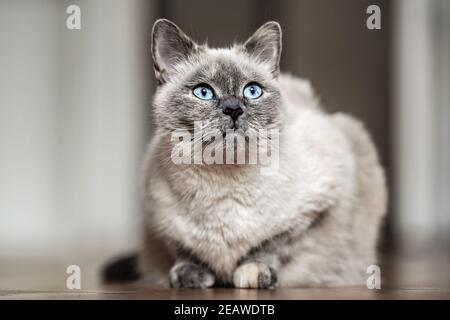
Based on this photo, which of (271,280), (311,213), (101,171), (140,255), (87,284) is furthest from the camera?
(101,171)

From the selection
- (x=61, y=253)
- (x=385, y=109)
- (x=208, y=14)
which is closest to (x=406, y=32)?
(x=385, y=109)

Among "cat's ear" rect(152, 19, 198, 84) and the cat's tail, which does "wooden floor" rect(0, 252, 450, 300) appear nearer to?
the cat's tail

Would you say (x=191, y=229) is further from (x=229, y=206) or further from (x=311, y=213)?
(x=311, y=213)

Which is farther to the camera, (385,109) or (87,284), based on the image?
(385,109)

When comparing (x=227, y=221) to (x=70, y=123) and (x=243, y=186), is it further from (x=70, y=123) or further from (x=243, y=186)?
(x=70, y=123)

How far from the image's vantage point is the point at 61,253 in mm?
3479

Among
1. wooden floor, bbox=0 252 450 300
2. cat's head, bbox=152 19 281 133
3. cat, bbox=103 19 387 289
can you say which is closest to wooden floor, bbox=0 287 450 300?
wooden floor, bbox=0 252 450 300

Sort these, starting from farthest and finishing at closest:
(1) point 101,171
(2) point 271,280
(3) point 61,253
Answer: (1) point 101,171, (3) point 61,253, (2) point 271,280

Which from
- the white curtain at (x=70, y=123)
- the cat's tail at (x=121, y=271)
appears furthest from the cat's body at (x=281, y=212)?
the white curtain at (x=70, y=123)

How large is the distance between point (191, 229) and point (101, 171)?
2218 millimetres

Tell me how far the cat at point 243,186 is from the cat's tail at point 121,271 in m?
0.26

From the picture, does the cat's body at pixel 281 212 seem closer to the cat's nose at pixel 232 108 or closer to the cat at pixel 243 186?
the cat at pixel 243 186

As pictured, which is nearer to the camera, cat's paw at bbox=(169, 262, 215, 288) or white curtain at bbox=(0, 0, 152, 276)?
cat's paw at bbox=(169, 262, 215, 288)

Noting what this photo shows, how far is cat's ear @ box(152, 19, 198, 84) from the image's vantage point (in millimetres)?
1695
